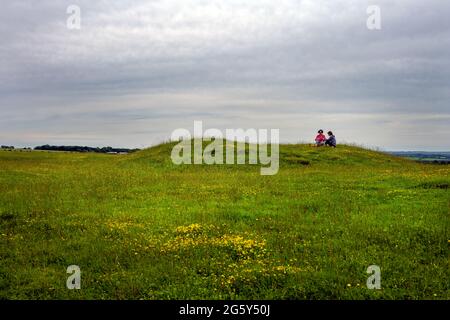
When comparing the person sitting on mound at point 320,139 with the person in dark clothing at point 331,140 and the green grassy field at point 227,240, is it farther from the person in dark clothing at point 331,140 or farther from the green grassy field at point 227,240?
the green grassy field at point 227,240

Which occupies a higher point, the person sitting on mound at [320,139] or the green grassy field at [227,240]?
the person sitting on mound at [320,139]

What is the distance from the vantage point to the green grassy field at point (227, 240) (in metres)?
10.7

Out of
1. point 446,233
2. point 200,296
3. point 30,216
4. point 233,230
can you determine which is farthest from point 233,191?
point 200,296

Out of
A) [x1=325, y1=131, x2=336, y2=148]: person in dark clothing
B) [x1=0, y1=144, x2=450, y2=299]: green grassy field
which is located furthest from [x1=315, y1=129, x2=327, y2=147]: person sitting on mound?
[x1=0, y1=144, x2=450, y2=299]: green grassy field

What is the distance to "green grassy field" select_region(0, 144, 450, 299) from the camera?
1070cm

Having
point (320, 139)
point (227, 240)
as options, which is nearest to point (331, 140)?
point (320, 139)

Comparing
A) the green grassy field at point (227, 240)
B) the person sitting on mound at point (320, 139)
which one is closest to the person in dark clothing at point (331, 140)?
the person sitting on mound at point (320, 139)

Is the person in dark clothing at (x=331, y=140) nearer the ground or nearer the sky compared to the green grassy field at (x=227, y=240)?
nearer the sky

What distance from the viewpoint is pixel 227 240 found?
1431 cm

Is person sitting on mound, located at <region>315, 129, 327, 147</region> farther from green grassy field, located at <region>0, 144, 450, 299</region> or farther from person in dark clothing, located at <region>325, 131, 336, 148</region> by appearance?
green grassy field, located at <region>0, 144, 450, 299</region>

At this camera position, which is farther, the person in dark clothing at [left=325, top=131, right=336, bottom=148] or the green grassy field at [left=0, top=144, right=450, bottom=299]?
the person in dark clothing at [left=325, top=131, right=336, bottom=148]

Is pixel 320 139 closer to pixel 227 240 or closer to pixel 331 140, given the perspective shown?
pixel 331 140

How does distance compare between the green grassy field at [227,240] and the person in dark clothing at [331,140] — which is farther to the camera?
the person in dark clothing at [331,140]
